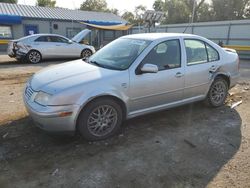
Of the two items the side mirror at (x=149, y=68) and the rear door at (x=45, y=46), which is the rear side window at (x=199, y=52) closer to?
the side mirror at (x=149, y=68)

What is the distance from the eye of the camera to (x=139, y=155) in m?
3.47

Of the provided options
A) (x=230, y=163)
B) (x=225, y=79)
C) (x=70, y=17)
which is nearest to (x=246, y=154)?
(x=230, y=163)

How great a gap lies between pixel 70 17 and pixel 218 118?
2308 cm

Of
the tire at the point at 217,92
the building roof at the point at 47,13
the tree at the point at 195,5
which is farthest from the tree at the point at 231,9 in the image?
the tire at the point at 217,92

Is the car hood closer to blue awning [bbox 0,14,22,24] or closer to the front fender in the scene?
the front fender

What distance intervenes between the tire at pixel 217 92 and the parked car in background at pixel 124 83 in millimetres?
23

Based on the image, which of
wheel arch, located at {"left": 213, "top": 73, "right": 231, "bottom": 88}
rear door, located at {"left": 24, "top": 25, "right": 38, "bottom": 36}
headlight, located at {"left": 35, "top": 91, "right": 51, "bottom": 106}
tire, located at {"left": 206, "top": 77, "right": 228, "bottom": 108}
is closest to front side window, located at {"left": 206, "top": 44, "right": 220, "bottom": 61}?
wheel arch, located at {"left": 213, "top": 73, "right": 231, "bottom": 88}

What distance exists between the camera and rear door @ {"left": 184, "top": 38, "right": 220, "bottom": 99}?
4598 mm

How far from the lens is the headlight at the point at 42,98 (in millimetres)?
3416

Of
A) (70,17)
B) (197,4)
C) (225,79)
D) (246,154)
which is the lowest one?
(246,154)

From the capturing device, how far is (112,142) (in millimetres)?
3824

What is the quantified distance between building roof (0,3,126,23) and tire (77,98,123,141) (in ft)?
70.3

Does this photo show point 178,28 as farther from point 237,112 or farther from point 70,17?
point 237,112

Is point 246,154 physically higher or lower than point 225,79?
lower
